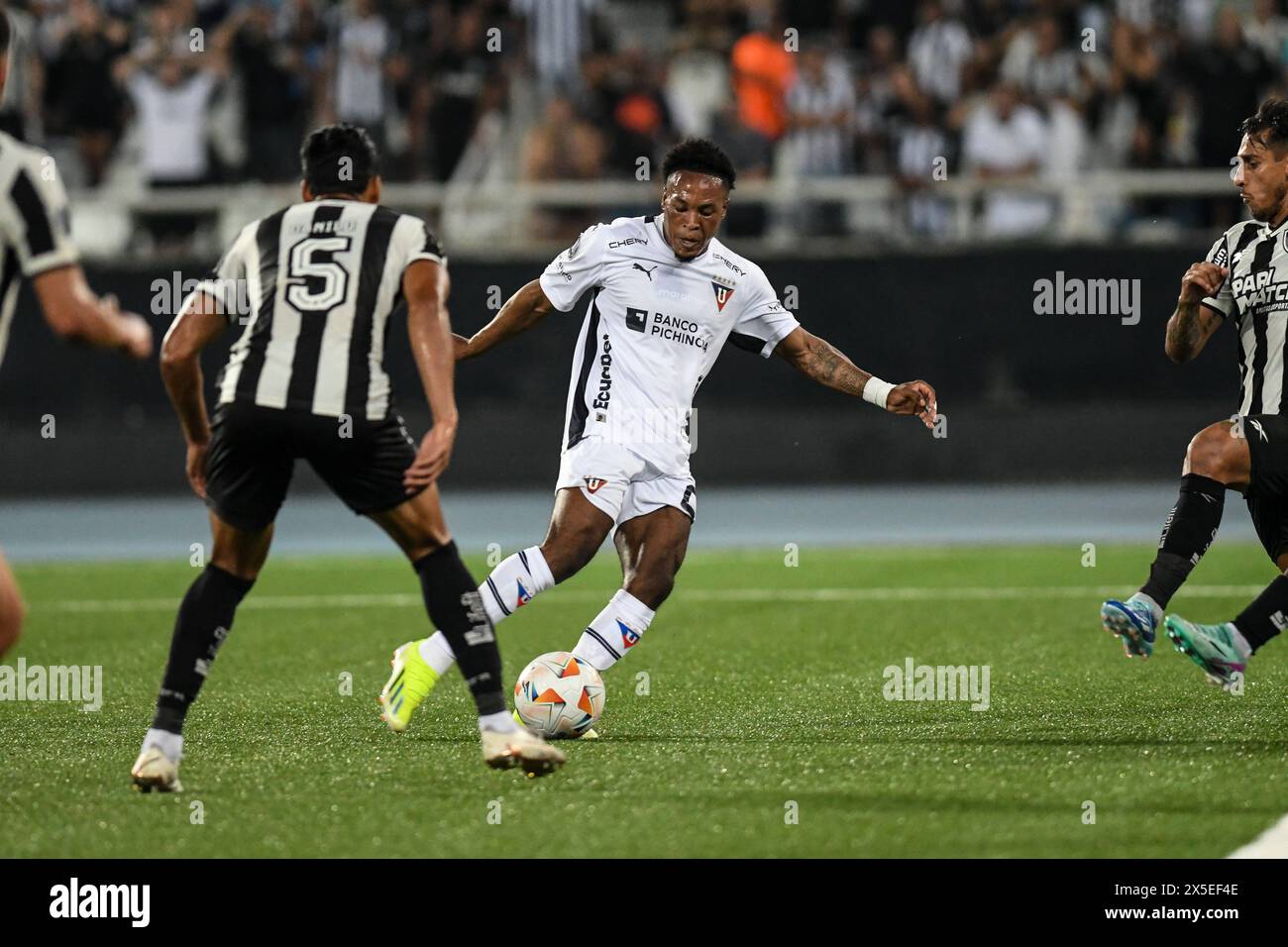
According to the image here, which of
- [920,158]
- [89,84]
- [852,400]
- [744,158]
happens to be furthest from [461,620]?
[89,84]

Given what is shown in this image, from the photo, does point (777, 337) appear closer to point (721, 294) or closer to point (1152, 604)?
point (721, 294)

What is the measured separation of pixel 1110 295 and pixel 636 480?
34.1ft

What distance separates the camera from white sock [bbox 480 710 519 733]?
5.76m

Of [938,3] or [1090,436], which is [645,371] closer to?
[1090,436]

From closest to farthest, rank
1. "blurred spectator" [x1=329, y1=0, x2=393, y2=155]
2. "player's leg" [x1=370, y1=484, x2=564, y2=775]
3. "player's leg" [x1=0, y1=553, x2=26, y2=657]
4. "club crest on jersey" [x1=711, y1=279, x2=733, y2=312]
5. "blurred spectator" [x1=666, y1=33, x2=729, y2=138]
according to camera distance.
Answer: "player's leg" [x1=0, y1=553, x2=26, y2=657]
"player's leg" [x1=370, y1=484, x2=564, y2=775]
"club crest on jersey" [x1=711, y1=279, x2=733, y2=312]
"blurred spectator" [x1=329, y1=0, x2=393, y2=155]
"blurred spectator" [x1=666, y1=33, x2=729, y2=138]

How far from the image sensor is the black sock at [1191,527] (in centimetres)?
666

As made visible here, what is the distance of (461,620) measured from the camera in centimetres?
577

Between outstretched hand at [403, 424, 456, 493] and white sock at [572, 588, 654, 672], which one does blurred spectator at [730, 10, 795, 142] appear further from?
outstretched hand at [403, 424, 456, 493]

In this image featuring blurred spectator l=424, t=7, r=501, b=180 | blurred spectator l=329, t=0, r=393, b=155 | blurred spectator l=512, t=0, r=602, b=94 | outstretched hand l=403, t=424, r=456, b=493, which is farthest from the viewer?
blurred spectator l=512, t=0, r=602, b=94

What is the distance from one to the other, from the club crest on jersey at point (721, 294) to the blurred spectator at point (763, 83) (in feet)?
33.1

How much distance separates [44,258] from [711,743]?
9.52 ft

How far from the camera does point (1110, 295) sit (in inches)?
647

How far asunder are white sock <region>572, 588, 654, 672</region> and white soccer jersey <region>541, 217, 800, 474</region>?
0.54 m

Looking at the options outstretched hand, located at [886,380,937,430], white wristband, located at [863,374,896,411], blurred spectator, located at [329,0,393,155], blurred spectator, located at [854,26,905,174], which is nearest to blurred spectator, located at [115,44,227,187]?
blurred spectator, located at [329,0,393,155]
